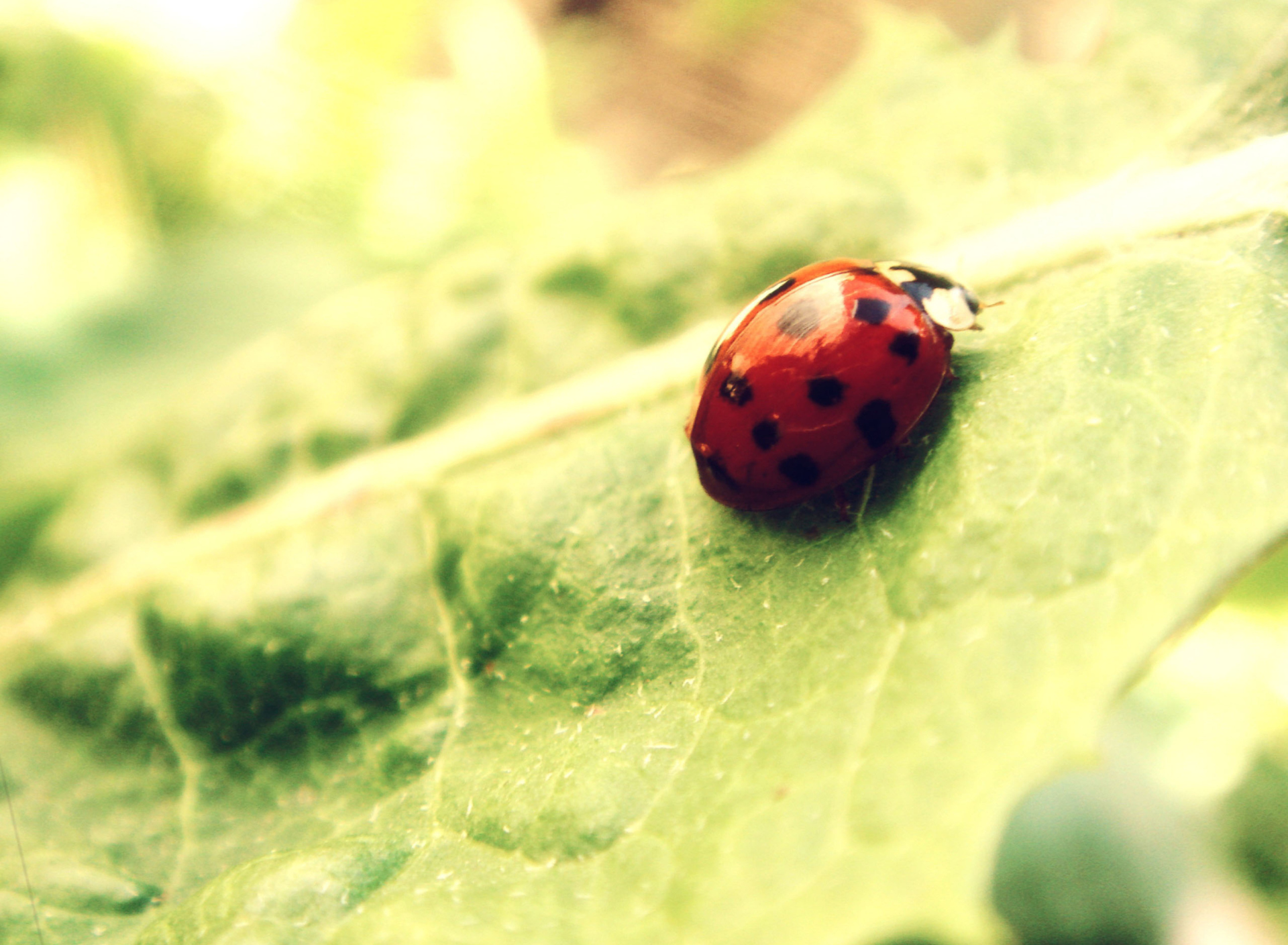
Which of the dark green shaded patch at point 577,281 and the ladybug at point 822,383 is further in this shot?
the dark green shaded patch at point 577,281

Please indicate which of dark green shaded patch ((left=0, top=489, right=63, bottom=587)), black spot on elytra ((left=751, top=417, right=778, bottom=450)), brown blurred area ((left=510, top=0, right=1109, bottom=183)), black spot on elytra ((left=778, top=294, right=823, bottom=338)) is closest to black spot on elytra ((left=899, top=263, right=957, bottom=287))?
black spot on elytra ((left=778, top=294, right=823, bottom=338))

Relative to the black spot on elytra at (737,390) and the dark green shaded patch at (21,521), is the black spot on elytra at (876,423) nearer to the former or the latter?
the black spot on elytra at (737,390)

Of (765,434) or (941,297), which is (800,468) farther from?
(941,297)

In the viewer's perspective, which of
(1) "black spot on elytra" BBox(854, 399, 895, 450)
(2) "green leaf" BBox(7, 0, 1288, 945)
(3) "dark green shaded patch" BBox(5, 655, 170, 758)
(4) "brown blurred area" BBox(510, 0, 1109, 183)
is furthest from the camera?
(4) "brown blurred area" BBox(510, 0, 1109, 183)

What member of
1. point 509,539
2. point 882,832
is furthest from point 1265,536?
point 509,539

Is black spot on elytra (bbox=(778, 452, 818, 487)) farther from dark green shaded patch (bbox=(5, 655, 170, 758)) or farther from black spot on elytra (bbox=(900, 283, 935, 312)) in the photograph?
dark green shaded patch (bbox=(5, 655, 170, 758))

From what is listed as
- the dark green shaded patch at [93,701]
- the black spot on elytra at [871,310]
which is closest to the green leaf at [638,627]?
the dark green shaded patch at [93,701]
